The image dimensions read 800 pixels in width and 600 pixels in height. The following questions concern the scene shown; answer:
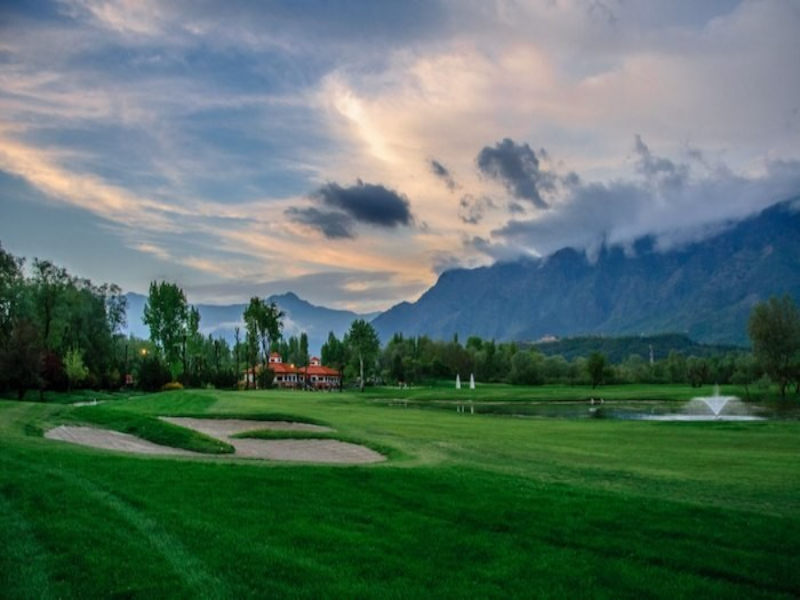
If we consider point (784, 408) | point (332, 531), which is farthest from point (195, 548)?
point (784, 408)

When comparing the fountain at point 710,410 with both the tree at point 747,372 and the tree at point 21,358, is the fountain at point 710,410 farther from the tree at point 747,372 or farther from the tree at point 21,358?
the tree at point 21,358

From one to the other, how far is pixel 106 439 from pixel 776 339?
85.5 meters

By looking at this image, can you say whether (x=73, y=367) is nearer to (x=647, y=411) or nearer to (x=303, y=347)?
(x=647, y=411)

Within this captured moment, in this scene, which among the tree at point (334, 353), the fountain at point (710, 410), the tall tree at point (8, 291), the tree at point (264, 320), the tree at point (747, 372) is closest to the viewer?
the fountain at point (710, 410)

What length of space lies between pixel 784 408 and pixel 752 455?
144 feet

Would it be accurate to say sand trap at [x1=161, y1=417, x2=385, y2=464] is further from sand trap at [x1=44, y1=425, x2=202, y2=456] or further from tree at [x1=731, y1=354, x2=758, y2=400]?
tree at [x1=731, y1=354, x2=758, y2=400]

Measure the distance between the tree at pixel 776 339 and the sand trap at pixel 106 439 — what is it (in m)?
82.7

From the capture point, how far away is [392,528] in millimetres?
13352

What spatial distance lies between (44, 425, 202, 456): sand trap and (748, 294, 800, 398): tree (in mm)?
82737

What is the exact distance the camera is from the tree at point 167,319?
112188 millimetres

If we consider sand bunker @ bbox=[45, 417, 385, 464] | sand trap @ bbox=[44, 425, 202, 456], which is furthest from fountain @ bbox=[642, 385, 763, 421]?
sand trap @ bbox=[44, 425, 202, 456]

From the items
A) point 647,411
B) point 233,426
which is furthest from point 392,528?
point 647,411

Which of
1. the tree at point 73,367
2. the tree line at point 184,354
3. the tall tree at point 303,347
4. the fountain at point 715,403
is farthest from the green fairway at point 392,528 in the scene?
the tall tree at point 303,347

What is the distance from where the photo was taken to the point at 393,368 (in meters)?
163
